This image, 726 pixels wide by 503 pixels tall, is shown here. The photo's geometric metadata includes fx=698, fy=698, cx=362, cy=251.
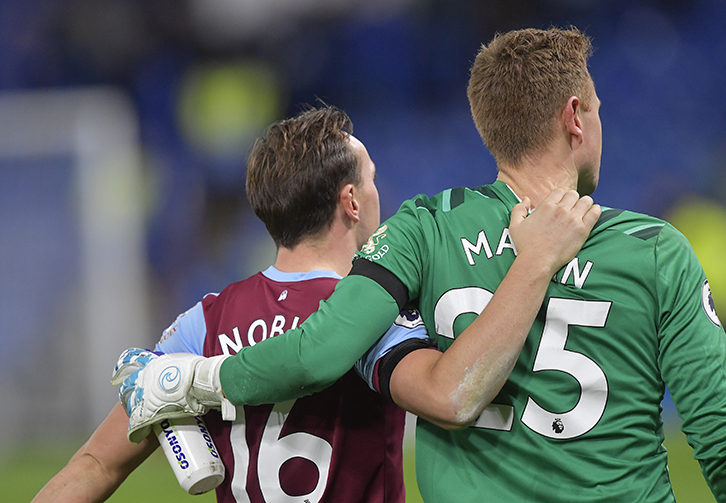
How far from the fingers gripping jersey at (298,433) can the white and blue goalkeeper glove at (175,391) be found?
18cm

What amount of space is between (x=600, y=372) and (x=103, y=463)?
134cm

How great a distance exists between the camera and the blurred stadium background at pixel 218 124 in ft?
23.9

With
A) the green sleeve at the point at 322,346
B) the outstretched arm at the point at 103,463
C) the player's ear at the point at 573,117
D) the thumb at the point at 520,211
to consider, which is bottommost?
the outstretched arm at the point at 103,463

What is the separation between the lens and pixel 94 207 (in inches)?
289

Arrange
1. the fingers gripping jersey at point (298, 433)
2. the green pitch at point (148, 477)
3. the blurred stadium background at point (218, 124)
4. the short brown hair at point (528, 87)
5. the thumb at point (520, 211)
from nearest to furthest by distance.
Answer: the thumb at point (520, 211)
the short brown hair at point (528, 87)
the fingers gripping jersey at point (298, 433)
the green pitch at point (148, 477)
the blurred stadium background at point (218, 124)

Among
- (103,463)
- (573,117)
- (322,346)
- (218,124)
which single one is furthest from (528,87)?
(218,124)

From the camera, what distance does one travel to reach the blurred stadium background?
7.27m

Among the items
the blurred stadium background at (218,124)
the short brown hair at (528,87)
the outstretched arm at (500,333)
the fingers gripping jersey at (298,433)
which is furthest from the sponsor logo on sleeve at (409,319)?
the blurred stadium background at (218,124)

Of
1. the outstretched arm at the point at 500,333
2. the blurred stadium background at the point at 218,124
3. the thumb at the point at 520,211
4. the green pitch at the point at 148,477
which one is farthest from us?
the blurred stadium background at the point at 218,124

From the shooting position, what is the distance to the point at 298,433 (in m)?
1.85

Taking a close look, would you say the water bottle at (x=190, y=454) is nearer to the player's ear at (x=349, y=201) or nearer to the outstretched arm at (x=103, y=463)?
the outstretched arm at (x=103, y=463)

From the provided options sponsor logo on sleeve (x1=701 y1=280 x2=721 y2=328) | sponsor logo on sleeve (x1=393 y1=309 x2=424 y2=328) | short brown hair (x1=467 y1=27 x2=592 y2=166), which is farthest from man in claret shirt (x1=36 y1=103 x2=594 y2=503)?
sponsor logo on sleeve (x1=701 y1=280 x2=721 y2=328)

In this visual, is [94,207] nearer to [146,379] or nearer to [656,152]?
[146,379]

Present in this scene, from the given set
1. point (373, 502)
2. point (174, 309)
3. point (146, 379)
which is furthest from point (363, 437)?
point (174, 309)
